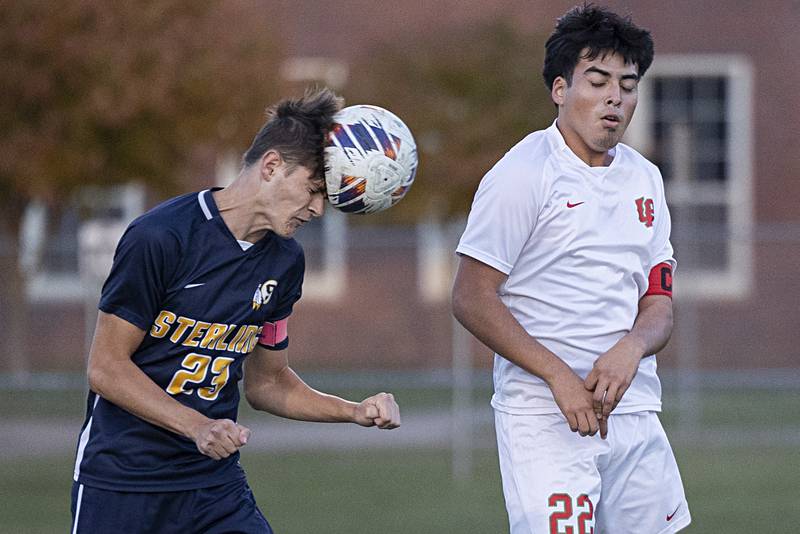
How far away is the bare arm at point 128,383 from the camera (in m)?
4.46

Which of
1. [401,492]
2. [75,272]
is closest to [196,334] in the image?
[401,492]

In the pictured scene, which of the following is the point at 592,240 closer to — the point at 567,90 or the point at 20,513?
the point at 567,90

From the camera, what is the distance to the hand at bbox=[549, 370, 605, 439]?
4605 millimetres

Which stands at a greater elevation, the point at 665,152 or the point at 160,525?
the point at 665,152

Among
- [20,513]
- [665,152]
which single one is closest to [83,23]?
[20,513]

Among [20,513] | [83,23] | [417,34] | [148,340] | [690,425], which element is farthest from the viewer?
[417,34]

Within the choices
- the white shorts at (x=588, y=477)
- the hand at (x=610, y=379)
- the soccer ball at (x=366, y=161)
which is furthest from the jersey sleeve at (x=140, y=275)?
the hand at (x=610, y=379)

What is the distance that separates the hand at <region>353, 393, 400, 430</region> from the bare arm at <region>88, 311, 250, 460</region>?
47 cm

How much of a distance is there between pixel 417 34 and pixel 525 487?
13946 mm

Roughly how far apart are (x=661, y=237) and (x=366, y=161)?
1114mm

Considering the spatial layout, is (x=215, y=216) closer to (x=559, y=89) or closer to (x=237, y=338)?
(x=237, y=338)

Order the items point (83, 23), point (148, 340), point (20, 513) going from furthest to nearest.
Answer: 1. point (83, 23)
2. point (20, 513)
3. point (148, 340)

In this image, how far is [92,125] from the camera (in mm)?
12500

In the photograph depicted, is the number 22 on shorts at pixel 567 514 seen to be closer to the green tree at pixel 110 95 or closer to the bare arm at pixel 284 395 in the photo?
the bare arm at pixel 284 395
